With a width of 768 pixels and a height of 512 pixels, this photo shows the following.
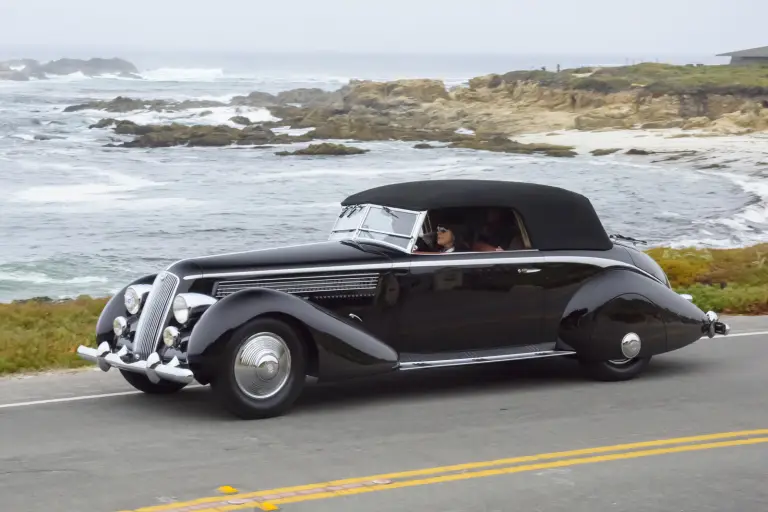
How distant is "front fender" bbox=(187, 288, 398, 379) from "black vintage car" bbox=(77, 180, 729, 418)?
0.01 meters

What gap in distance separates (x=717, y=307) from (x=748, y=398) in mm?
5811

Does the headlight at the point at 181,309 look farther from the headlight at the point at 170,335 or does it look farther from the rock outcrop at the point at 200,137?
the rock outcrop at the point at 200,137

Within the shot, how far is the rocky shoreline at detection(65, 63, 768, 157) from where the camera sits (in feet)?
256

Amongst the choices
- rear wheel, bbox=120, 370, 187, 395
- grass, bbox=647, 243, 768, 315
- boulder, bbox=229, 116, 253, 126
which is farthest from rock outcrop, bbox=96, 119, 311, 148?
rear wheel, bbox=120, 370, 187, 395

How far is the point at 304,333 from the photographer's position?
9344mm

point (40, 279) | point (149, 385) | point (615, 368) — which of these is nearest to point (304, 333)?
point (149, 385)

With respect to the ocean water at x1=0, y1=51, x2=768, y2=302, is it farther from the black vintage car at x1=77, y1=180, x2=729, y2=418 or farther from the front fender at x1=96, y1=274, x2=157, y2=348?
the black vintage car at x1=77, y1=180, x2=729, y2=418

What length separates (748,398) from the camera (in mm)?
10227

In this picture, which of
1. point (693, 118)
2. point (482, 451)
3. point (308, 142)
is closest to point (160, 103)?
point (308, 142)

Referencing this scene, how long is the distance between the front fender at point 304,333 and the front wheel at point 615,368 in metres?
2.04

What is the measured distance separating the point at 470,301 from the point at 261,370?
196cm

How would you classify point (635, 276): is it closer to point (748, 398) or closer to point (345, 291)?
point (748, 398)

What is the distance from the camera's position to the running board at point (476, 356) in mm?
9891

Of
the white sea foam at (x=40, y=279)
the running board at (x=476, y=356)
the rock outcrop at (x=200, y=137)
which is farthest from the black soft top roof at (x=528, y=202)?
the rock outcrop at (x=200, y=137)
